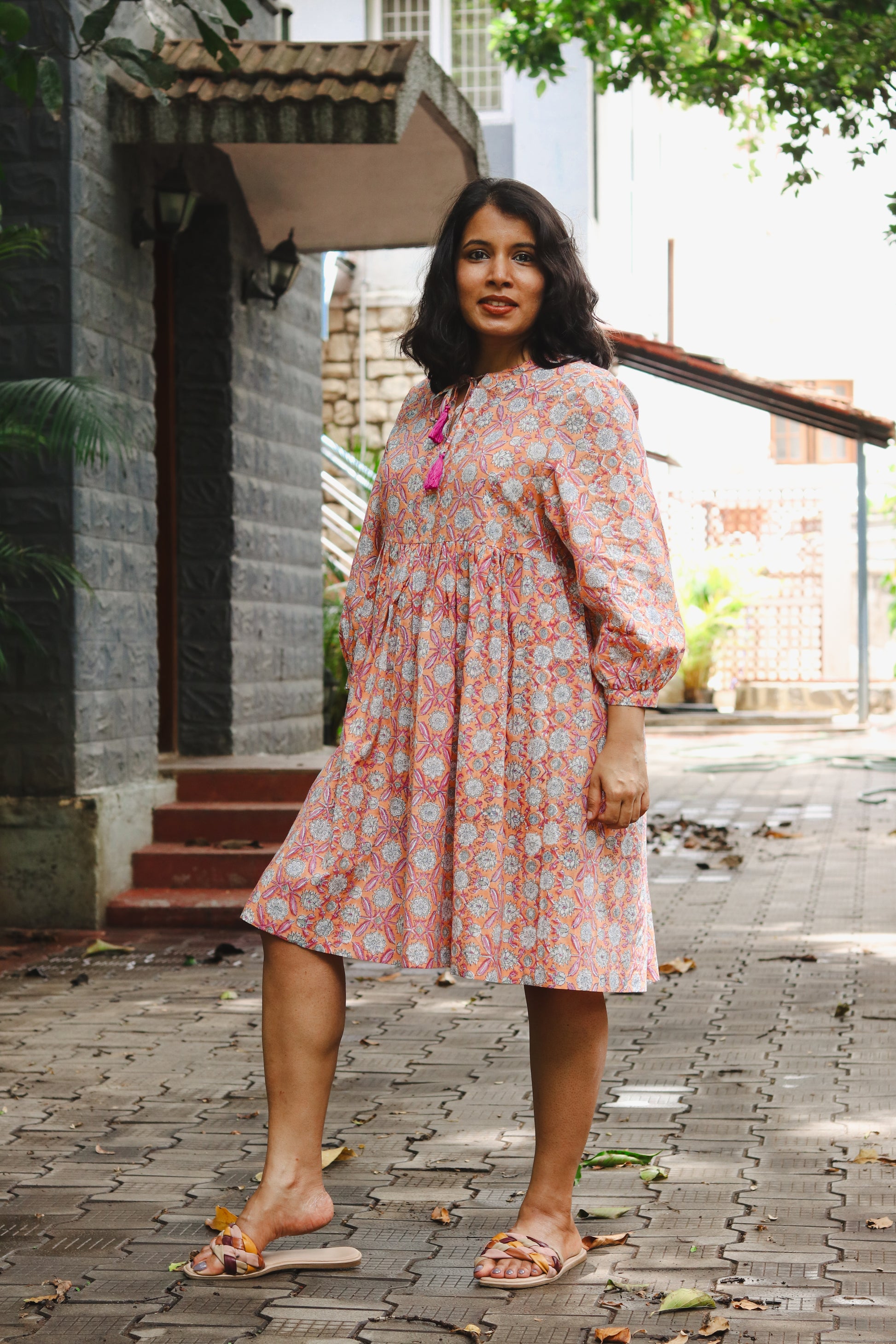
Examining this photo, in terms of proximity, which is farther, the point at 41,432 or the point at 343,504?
the point at 343,504

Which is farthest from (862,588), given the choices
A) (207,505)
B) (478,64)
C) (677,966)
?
(677,966)

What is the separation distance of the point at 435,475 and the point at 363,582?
0.30m

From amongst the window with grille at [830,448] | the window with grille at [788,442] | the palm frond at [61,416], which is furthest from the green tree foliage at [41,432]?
the window with grille at [830,448]

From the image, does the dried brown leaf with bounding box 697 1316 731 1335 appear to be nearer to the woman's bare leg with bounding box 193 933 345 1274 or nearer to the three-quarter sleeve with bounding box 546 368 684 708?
the woman's bare leg with bounding box 193 933 345 1274

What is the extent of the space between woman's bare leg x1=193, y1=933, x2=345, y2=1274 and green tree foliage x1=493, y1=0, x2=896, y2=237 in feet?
22.1

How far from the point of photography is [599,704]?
9.82ft

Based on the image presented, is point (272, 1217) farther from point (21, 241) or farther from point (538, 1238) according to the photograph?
point (21, 241)

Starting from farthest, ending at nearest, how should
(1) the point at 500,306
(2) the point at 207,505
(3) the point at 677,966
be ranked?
1. (2) the point at 207,505
2. (3) the point at 677,966
3. (1) the point at 500,306

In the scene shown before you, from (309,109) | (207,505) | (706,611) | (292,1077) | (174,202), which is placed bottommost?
(292,1077)

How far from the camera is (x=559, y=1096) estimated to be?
10.0 ft

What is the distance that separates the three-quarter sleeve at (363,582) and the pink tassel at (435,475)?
6.4 inches

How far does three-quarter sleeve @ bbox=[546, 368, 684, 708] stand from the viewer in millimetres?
2926

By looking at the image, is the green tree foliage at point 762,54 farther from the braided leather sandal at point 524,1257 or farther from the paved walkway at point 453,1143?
the braided leather sandal at point 524,1257

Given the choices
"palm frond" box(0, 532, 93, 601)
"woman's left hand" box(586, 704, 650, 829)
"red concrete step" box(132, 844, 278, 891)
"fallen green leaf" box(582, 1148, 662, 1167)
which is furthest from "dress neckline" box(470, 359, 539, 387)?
"red concrete step" box(132, 844, 278, 891)
